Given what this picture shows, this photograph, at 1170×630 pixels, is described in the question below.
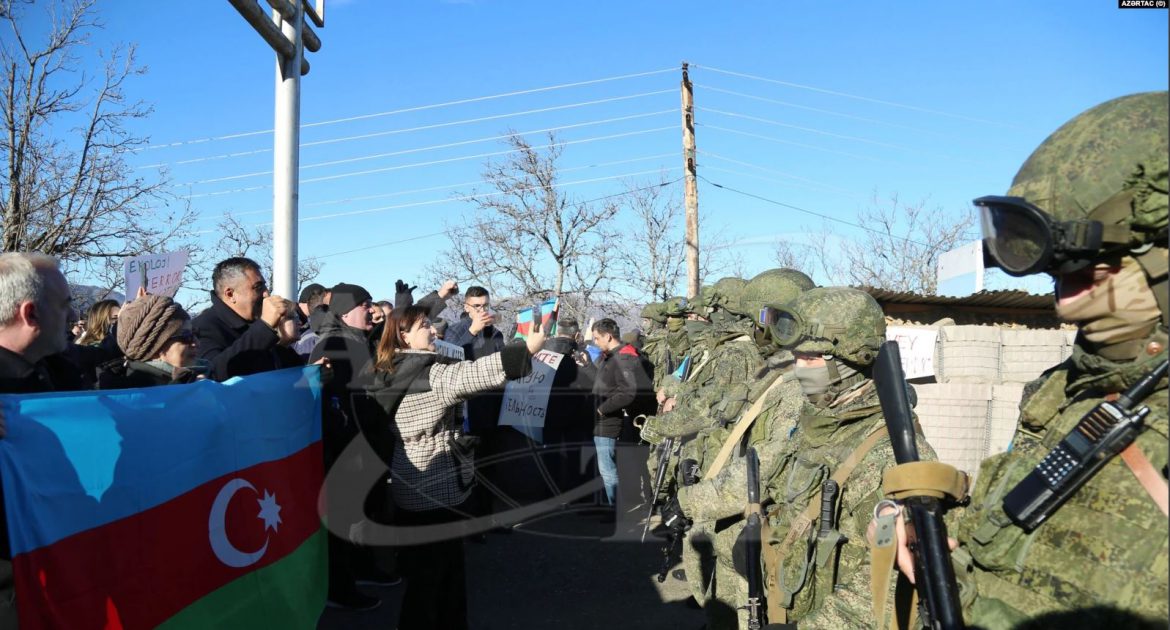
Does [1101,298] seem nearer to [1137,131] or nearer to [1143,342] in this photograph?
[1143,342]

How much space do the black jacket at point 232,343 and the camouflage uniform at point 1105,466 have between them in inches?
164

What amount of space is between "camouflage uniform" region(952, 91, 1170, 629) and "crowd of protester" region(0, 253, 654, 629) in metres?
2.77

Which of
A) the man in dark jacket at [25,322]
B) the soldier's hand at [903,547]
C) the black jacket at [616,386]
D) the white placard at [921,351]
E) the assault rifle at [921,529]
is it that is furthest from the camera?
the white placard at [921,351]

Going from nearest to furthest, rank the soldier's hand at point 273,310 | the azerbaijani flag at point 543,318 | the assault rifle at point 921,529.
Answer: the assault rifle at point 921,529, the azerbaijani flag at point 543,318, the soldier's hand at point 273,310

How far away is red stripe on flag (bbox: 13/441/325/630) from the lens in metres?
2.89

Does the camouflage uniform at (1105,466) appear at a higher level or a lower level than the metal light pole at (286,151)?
lower

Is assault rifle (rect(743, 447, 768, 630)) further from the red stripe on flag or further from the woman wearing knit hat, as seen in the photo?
the woman wearing knit hat

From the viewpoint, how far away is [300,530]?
4758 millimetres

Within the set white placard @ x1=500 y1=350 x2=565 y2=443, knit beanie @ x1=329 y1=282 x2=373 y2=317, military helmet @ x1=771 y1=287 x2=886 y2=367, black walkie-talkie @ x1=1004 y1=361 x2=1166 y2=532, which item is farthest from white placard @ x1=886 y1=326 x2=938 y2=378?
black walkie-talkie @ x1=1004 y1=361 x2=1166 y2=532

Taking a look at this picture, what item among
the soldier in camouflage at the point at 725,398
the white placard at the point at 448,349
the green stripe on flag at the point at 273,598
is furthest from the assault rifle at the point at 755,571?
the white placard at the point at 448,349

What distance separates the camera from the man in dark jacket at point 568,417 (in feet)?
35.2

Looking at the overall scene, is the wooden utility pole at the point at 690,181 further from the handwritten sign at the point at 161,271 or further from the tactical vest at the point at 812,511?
the tactical vest at the point at 812,511

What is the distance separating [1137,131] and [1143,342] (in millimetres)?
470

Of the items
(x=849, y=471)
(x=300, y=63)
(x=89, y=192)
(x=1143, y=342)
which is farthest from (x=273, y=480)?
(x=89, y=192)
